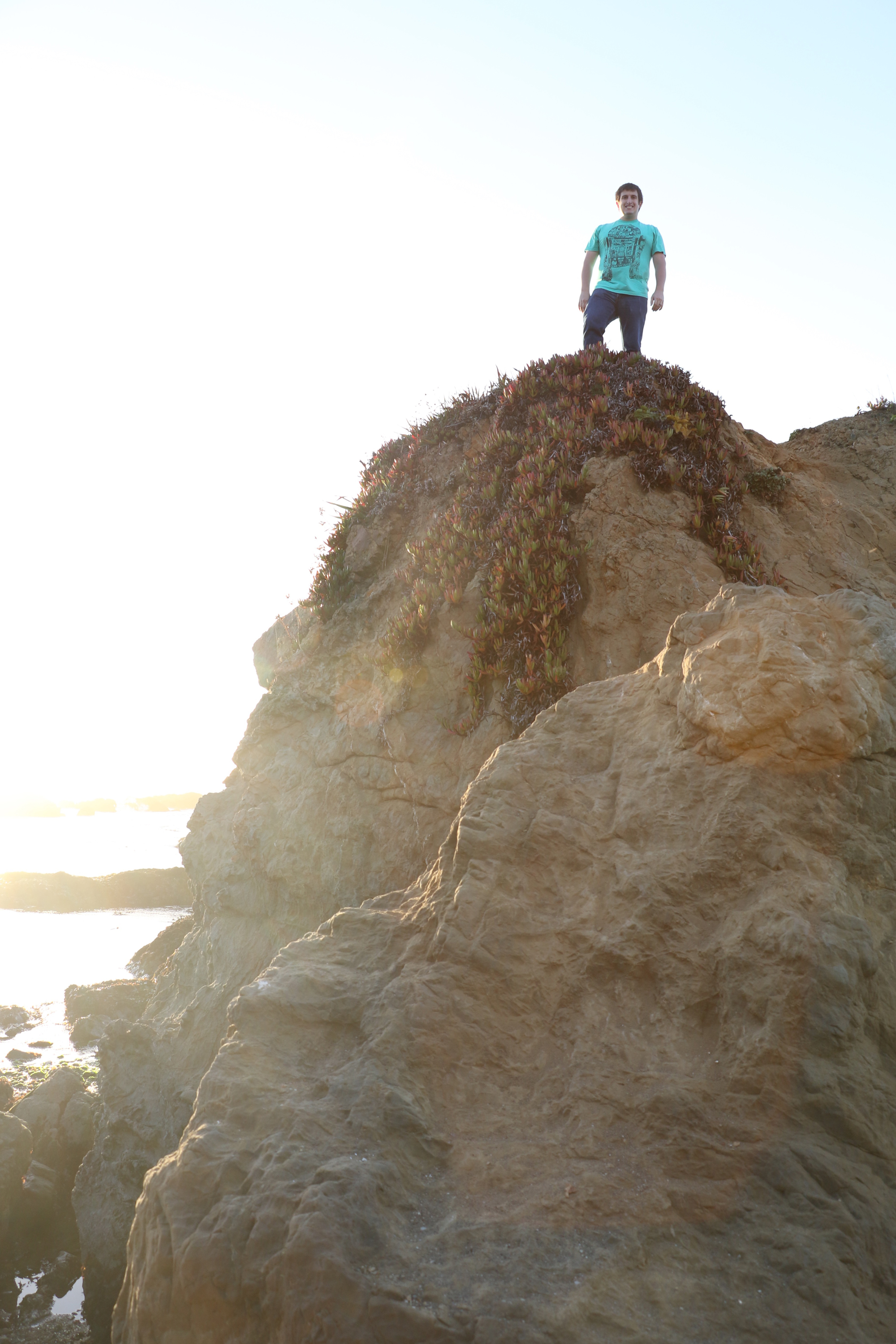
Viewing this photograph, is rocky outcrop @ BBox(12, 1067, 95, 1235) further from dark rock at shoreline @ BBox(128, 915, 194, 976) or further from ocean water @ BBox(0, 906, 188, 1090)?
dark rock at shoreline @ BBox(128, 915, 194, 976)

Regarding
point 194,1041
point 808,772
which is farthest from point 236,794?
point 808,772

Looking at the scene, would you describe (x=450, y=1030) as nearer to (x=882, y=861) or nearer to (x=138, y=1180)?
(x=882, y=861)

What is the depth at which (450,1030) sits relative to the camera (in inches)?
165

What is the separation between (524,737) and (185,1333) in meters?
3.37

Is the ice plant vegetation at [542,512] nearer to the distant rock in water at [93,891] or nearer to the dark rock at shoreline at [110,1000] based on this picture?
the dark rock at shoreline at [110,1000]

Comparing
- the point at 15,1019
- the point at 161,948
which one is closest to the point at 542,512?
the point at 161,948

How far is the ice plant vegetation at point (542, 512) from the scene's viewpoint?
757cm

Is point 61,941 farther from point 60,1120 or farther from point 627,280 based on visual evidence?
point 627,280

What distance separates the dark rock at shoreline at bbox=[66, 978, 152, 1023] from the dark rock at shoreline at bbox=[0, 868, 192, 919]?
10.6 metres

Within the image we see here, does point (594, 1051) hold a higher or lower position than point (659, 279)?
lower

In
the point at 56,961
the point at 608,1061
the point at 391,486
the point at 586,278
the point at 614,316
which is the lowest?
the point at 56,961

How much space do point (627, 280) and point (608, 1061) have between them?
9252mm

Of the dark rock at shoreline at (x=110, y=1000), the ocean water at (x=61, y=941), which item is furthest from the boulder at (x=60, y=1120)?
the dark rock at shoreline at (x=110, y=1000)

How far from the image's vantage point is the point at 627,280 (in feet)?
33.4
